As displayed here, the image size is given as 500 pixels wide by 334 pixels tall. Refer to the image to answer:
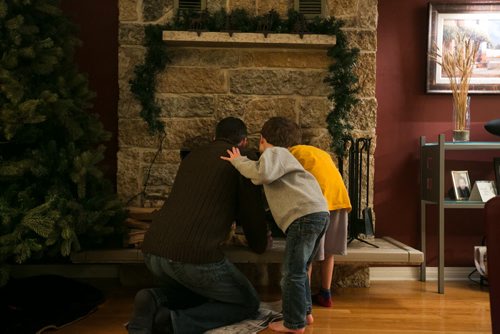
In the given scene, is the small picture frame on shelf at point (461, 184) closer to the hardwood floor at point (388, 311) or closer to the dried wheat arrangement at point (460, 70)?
the dried wheat arrangement at point (460, 70)

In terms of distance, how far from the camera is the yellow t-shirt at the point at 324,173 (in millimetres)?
3000

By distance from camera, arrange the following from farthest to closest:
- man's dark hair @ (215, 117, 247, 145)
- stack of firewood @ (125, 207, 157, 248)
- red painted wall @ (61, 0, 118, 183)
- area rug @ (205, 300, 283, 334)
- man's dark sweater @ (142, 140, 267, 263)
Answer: red painted wall @ (61, 0, 118, 183) < stack of firewood @ (125, 207, 157, 248) < man's dark hair @ (215, 117, 247, 145) < area rug @ (205, 300, 283, 334) < man's dark sweater @ (142, 140, 267, 263)

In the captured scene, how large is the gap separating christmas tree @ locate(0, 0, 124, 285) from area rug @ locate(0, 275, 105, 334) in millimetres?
204

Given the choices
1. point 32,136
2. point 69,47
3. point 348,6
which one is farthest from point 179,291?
point 348,6

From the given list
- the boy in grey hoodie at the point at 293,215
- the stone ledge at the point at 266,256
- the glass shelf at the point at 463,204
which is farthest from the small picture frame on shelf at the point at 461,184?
the boy in grey hoodie at the point at 293,215

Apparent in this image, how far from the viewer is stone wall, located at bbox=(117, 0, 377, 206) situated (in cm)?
377

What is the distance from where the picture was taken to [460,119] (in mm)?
3785

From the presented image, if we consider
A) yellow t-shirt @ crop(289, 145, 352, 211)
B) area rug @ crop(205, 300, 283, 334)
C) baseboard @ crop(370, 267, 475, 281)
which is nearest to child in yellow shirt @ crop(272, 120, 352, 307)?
yellow t-shirt @ crop(289, 145, 352, 211)

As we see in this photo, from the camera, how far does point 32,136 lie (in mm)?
3025

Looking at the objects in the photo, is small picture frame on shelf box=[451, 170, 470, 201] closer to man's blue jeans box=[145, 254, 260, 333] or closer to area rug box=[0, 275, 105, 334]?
man's blue jeans box=[145, 254, 260, 333]

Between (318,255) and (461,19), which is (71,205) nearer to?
(318,255)

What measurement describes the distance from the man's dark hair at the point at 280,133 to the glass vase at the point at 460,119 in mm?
1506

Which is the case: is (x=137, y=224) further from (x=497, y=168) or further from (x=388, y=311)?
(x=497, y=168)

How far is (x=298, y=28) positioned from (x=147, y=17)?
1.08m
